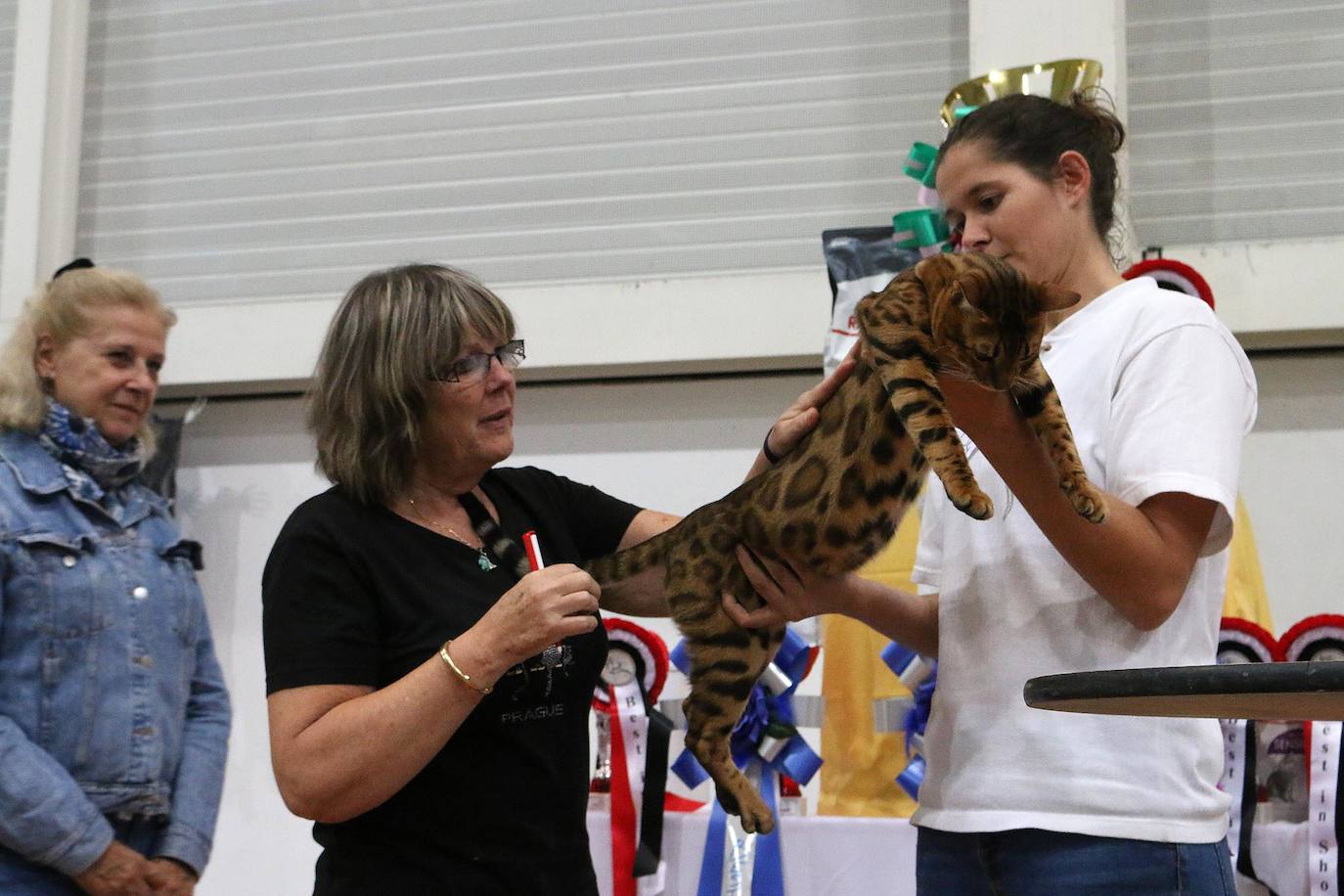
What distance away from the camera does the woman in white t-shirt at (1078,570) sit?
3.57ft

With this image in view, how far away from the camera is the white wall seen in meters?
2.84

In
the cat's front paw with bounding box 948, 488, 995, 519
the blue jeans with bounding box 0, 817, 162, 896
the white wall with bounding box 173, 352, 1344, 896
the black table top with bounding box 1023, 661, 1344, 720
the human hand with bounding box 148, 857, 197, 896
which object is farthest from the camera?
the white wall with bounding box 173, 352, 1344, 896

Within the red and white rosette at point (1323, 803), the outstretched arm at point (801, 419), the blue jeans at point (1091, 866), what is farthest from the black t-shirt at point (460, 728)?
the red and white rosette at point (1323, 803)

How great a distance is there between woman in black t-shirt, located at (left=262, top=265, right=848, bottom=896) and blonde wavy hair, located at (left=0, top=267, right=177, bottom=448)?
0.77 m

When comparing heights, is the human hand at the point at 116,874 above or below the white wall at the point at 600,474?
below

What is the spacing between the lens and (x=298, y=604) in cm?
128

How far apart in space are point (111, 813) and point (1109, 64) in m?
2.30

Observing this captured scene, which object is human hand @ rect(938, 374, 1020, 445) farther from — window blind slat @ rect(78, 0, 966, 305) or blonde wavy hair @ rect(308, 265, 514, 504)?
window blind slat @ rect(78, 0, 966, 305)

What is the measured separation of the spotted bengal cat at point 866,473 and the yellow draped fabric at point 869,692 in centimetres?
90

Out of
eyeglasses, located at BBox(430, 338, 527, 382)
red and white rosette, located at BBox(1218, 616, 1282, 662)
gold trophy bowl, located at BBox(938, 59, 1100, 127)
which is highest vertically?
gold trophy bowl, located at BBox(938, 59, 1100, 127)

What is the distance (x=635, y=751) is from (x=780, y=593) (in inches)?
29.9

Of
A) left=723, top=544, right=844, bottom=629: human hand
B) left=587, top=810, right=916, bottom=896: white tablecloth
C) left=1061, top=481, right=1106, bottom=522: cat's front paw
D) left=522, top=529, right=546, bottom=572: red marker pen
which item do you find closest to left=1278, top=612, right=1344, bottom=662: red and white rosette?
left=587, top=810, right=916, bottom=896: white tablecloth

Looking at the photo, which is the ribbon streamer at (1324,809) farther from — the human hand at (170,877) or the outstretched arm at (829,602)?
the human hand at (170,877)

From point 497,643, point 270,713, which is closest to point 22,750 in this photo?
point 270,713
